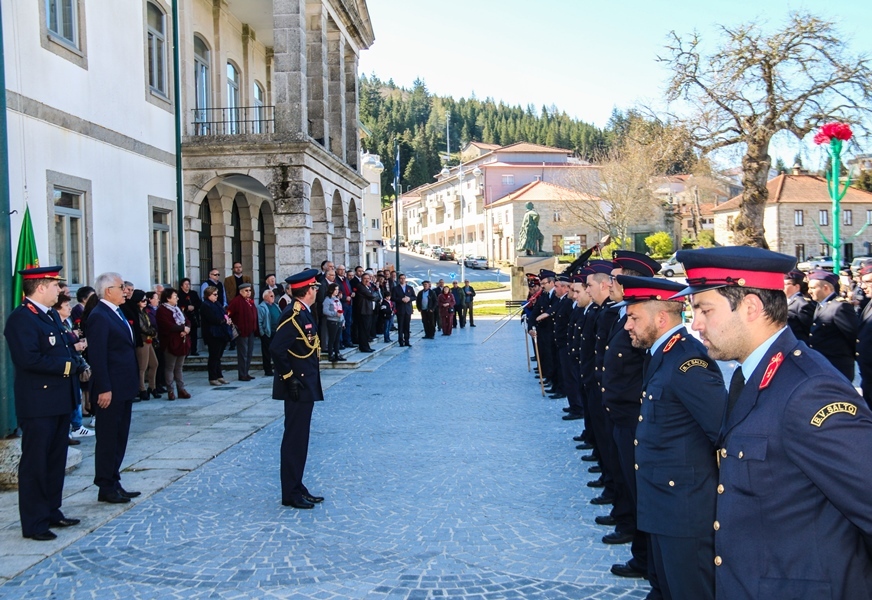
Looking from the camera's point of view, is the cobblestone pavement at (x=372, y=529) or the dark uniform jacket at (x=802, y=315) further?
the dark uniform jacket at (x=802, y=315)

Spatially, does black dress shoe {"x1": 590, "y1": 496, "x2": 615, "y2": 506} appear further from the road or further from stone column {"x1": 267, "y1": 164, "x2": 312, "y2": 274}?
the road

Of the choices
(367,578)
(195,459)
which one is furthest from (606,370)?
(195,459)

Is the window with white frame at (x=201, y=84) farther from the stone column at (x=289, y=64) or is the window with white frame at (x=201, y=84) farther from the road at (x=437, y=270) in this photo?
the road at (x=437, y=270)

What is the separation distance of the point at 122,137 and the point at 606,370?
12.2 metres

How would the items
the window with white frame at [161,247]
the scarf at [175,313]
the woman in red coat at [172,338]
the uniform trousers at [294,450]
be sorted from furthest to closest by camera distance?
the window with white frame at [161,247], the scarf at [175,313], the woman in red coat at [172,338], the uniform trousers at [294,450]

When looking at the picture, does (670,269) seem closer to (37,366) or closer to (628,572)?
(628,572)

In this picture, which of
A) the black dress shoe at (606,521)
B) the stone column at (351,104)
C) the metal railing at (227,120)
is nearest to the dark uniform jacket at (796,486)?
the black dress shoe at (606,521)

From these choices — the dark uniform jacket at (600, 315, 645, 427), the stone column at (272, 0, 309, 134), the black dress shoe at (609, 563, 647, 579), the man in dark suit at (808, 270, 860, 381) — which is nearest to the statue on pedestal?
the stone column at (272, 0, 309, 134)

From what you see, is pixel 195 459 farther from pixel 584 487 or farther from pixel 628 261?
pixel 628 261

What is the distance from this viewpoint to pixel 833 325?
9047 millimetres

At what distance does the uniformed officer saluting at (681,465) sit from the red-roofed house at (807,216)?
72423 mm

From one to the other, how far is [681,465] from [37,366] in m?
4.89

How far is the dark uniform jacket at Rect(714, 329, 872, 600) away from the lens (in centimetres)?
224

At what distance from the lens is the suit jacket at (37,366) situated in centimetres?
611
